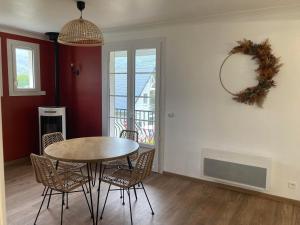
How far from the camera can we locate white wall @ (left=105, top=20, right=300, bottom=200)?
2.96 metres

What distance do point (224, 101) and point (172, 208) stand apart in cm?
155

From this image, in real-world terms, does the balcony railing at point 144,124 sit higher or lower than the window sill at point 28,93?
lower

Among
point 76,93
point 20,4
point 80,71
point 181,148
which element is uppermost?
point 20,4

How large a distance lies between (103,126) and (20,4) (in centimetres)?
234

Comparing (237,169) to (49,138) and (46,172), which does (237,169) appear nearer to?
(46,172)

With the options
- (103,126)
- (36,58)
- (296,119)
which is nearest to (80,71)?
(36,58)

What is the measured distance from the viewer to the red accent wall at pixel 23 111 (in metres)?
4.19

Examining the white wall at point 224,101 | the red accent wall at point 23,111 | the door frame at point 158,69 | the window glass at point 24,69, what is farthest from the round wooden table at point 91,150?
the window glass at point 24,69

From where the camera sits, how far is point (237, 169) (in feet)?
10.7

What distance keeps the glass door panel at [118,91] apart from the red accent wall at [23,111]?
1.40 metres

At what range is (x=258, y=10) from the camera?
9.78 feet

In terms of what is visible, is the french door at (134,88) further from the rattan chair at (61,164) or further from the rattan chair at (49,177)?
the rattan chair at (49,177)

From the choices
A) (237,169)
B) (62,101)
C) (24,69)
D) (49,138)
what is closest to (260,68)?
(237,169)

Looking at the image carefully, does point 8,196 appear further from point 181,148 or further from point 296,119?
point 296,119
